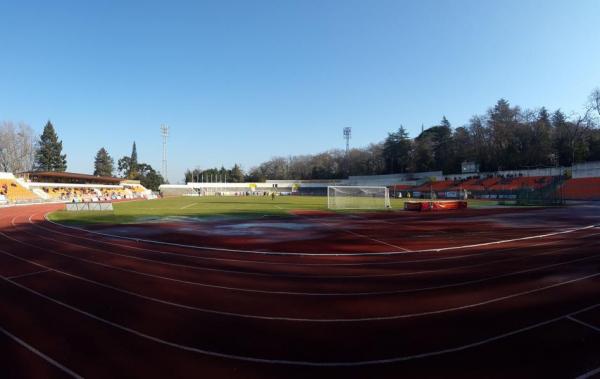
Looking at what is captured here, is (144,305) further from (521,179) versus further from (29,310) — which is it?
(521,179)

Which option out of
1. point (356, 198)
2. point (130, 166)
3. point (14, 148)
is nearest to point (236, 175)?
point (130, 166)

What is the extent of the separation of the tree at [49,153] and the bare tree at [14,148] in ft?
18.8

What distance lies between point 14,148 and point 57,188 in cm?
2648

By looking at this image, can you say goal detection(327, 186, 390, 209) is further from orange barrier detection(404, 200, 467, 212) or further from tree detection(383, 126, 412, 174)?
tree detection(383, 126, 412, 174)

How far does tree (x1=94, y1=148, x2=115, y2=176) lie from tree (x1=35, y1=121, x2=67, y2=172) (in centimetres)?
2590

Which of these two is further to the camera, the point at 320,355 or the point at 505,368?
the point at 320,355

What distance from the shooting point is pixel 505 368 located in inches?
179

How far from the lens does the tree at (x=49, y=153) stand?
91562mm

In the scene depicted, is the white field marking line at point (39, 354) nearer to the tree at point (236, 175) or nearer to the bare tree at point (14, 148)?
the bare tree at point (14, 148)

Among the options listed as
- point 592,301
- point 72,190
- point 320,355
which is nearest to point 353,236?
point 592,301

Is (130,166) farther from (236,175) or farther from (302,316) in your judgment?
(302,316)

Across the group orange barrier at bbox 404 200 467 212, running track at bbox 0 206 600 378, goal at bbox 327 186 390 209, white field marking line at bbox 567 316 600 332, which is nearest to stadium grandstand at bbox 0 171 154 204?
goal at bbox 327 186 390 209

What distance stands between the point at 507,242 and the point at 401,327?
1158 centimetres

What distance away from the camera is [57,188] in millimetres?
66938
